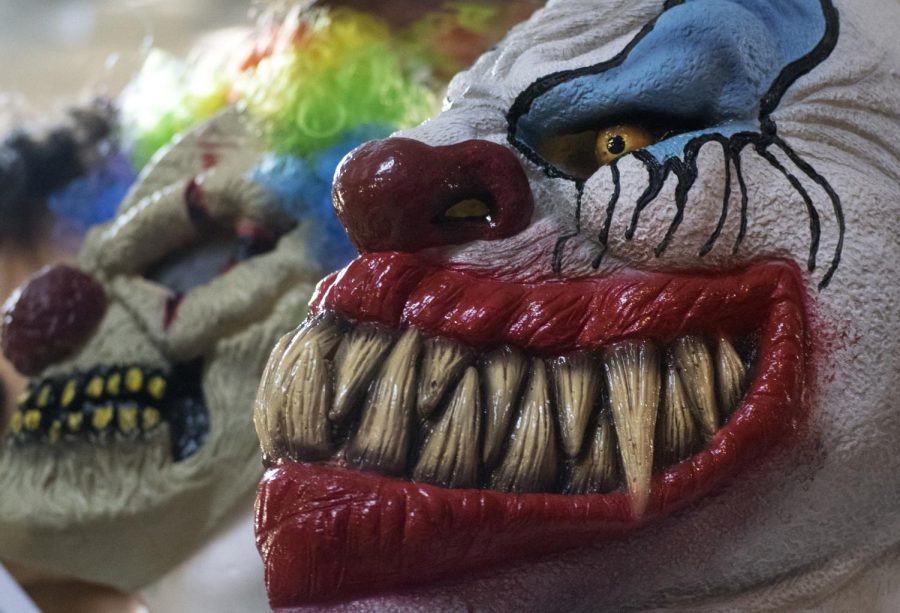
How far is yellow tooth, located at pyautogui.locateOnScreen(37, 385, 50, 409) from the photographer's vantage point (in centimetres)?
95

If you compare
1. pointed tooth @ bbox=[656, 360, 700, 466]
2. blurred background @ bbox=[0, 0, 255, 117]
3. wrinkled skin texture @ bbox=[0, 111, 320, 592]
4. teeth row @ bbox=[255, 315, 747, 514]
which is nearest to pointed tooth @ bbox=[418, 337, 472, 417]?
teeth row @ bbox=[255, 315, 747, 514]

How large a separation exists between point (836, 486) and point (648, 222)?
0.57ft

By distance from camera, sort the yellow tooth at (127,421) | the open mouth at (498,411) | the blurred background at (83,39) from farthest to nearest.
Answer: the blurred background at (83,39) → the yellow tooth at (127,421) → the open mouth at (498,411)

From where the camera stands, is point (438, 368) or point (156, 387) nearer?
point (438, 368)

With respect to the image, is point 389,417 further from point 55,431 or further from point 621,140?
point 55,431

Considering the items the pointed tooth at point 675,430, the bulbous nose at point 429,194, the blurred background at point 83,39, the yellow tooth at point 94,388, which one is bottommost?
the yellow tooth at point 94,388

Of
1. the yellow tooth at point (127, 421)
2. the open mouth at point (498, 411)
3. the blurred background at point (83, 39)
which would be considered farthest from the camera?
the blurred background at point (83, 39)

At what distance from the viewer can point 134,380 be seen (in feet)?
3.04

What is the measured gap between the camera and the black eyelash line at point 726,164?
0.49 meters

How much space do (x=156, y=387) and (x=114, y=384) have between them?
0.04 meters

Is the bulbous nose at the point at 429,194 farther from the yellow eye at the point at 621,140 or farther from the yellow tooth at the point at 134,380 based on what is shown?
the yellow tooth at the point at 134,380

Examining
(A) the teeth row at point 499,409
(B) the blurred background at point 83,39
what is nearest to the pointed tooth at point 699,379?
(A) the teeth row at point 499,409

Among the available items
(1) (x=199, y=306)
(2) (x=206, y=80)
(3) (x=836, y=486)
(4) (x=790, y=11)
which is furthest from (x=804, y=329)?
(2) (x=206, y=80)

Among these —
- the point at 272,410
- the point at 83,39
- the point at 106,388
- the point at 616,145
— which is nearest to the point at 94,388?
the point at 106,388
